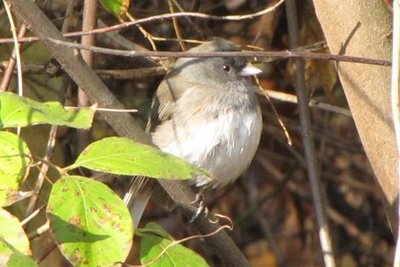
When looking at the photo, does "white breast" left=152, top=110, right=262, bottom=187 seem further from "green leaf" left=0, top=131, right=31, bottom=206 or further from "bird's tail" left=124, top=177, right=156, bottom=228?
"green leaf" left=0, top=131, right=31, bottom=206

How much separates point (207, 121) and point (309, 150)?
0.37 m

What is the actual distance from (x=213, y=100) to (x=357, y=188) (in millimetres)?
1181

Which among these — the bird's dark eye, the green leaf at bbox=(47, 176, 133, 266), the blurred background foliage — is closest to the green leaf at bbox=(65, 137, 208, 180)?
the green leaf at bbox=(47, 176, 133, 266)

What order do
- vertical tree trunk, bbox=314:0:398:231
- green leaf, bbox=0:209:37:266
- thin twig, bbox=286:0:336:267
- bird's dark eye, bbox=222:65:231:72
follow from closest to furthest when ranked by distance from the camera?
green leaf, bbox=0:209:37:266 < vertical tree trunk, bbox=314:0:398:231 < thin twig, bbox=286:0:336:267 < bird's dark eye, bbox=222:65:231:72

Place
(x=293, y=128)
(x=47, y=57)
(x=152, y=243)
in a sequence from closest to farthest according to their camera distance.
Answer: (x=152, y=243), (x=47, y=57), (x=293, y=128)

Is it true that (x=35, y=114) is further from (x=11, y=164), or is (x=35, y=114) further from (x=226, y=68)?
(x=226, y=68)

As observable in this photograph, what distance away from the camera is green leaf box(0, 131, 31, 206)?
1.27 m

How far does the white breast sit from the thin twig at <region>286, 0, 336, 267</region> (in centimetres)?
25

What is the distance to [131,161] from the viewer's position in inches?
49.0

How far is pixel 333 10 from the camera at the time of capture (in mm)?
1751

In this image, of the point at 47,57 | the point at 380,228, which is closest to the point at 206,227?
the point at 47,57

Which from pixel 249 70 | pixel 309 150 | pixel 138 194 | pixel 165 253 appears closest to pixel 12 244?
pixel 165 253

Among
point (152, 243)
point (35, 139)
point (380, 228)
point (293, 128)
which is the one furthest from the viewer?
point (380, 228)

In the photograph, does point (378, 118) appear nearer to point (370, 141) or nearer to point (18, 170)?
point (370, 141)
